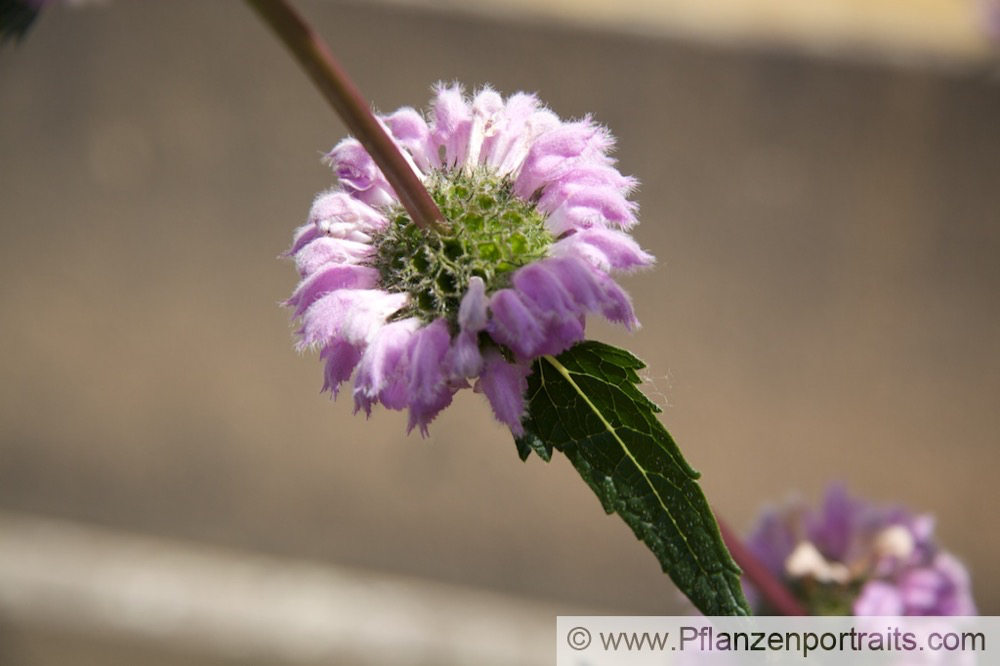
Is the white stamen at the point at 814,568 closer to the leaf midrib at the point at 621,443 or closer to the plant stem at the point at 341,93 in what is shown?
the leaf midrib at the point at 621,443

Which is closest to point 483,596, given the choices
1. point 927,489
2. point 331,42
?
point 927,489

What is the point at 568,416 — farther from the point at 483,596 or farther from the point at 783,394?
the point at 483,596

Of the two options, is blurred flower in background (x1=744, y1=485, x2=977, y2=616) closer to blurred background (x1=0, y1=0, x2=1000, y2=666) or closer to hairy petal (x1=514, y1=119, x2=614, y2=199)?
hairy petal (x1=514, y1=119, x2=614, y2=199)
